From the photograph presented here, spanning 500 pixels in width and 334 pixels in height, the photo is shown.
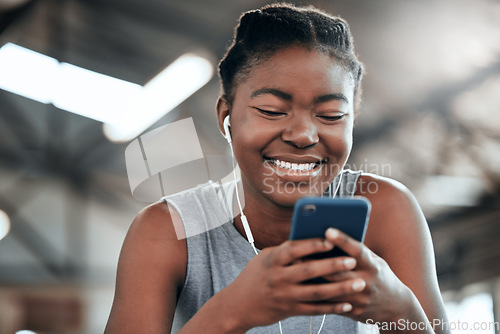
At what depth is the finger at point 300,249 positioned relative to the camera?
0.67 meters

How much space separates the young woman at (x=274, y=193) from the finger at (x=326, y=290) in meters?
0.18

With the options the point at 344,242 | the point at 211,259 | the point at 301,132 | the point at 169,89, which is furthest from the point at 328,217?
the point at 169,89

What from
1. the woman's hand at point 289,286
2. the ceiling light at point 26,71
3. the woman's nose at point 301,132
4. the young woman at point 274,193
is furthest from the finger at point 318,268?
the ceiling light at point 26,71

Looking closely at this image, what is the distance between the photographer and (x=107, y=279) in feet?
24.2

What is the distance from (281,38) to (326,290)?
543mm

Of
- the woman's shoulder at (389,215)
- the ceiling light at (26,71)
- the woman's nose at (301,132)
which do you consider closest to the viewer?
the woman's nose at (301,132)

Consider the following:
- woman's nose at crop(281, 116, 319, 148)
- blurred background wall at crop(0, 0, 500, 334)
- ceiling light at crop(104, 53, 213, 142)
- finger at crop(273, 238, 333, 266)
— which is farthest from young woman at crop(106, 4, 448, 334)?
ceiling light at crop(104, 53, 213, 142)

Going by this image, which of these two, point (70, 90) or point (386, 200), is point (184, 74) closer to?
point (70, 90)

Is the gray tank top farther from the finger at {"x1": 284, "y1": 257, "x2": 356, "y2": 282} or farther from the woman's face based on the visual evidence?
the finger at {"x1": 284, "y1": 257, "x2": 356, "y2": 282}

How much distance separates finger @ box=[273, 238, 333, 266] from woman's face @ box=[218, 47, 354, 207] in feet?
1.09

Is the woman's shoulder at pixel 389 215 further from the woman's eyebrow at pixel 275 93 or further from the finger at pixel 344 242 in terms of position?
the finger at pixel 344 242

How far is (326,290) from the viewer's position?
0.69 meters

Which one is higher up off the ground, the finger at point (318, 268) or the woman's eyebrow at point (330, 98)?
the woman's eyebrow at point (330, 98)

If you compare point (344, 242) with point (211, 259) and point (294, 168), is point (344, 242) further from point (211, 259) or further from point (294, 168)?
point (211, 259)
